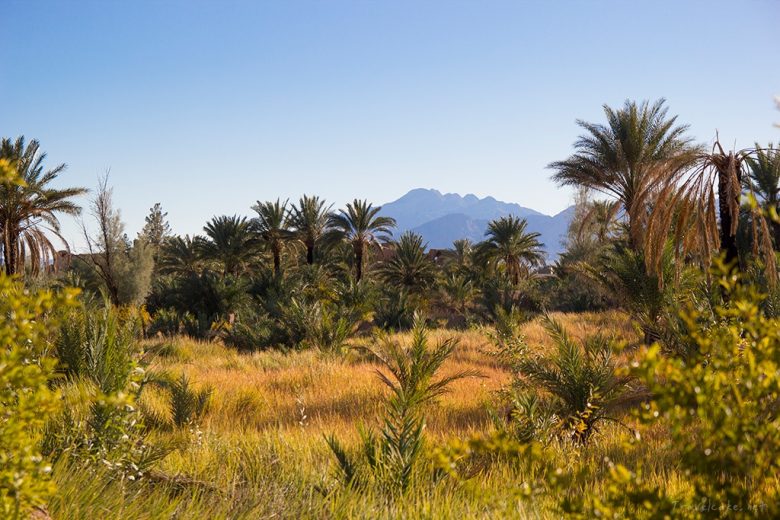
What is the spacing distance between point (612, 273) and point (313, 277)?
597 inches

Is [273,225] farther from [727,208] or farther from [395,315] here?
[727,208]

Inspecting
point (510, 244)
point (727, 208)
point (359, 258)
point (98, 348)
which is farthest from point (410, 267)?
point (98, 348)

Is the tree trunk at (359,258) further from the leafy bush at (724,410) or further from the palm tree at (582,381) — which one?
the leafy bush at (724,410)

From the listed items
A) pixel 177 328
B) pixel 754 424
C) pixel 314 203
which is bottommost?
pixel 177 328

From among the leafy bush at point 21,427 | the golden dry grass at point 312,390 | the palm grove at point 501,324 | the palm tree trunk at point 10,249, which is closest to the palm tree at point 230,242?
the palm grove at point 501,324

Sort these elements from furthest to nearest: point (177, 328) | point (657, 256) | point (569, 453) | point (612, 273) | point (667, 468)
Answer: point (177, 328) → point (612, 273) → point (657, 256) → point (569, 453) → point (667, 468)

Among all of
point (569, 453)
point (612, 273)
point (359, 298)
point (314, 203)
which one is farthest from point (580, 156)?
point (569, 453)

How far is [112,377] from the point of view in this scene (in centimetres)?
584

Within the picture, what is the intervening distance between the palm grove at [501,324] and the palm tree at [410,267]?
0.09 meters

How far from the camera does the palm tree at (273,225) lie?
27953mm

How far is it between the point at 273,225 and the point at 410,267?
725cm

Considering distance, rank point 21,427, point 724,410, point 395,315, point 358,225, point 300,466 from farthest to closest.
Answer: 1. point 358,225
2. point 395,315
3. point 300,466
4. point 21,427
5. point 724,410

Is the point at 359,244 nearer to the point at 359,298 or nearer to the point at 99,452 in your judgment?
the point at 359,298

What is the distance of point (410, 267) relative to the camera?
29.2 metres
